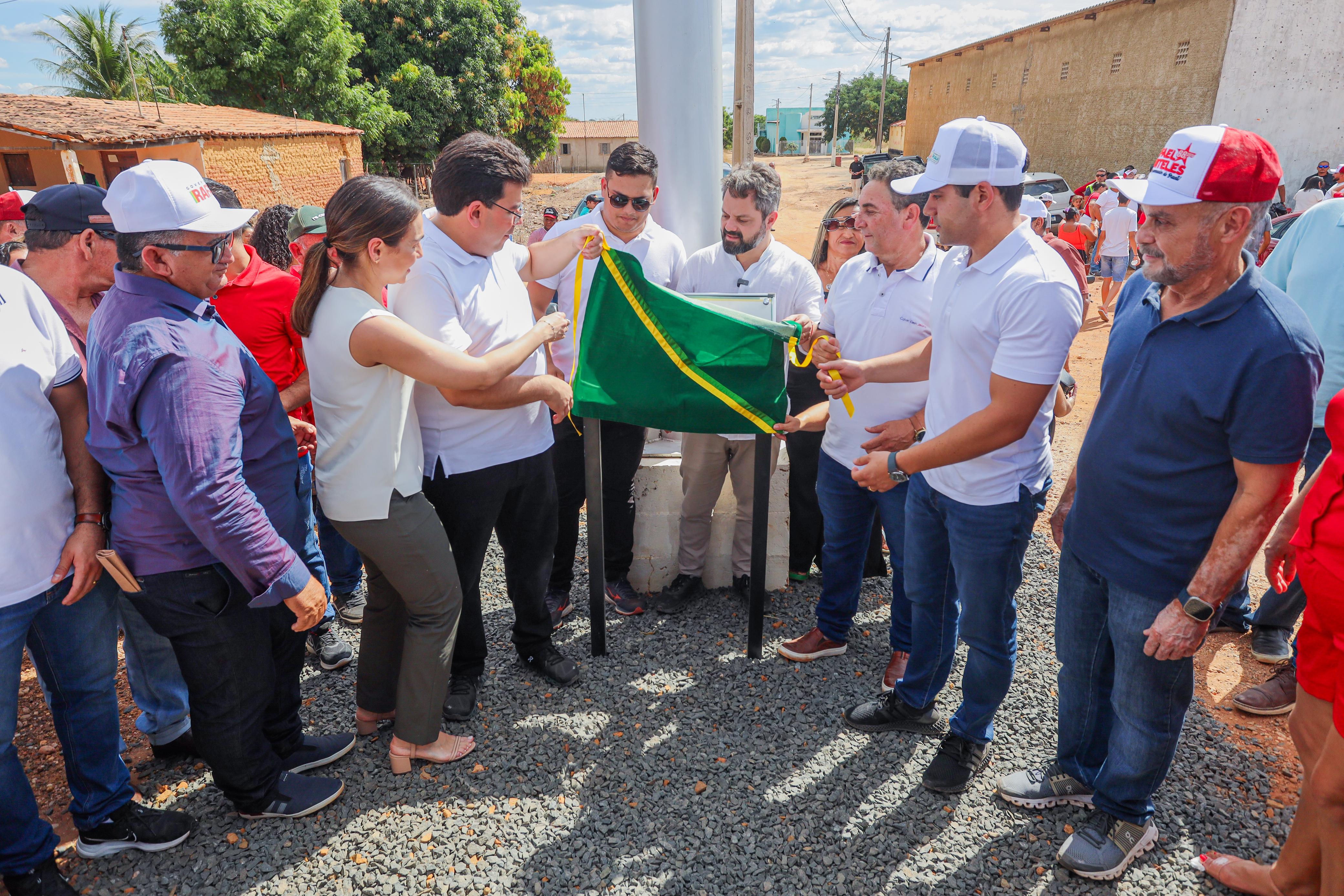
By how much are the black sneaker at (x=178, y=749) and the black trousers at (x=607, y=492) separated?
73.6 inches

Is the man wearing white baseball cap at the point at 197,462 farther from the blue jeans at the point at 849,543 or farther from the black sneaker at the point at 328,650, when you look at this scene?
the blue jeans at the point at 849,543

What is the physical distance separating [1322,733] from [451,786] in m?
3.03

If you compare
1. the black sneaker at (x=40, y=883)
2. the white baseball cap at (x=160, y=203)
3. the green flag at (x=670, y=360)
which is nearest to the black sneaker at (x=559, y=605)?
the green flag at (x=670, y=360)

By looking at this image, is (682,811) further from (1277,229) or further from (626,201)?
(1277,229)

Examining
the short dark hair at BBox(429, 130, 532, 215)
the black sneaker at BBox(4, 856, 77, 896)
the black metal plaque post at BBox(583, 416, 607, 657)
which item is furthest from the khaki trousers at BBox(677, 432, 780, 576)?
the black sneaker at BBox(4, 856, 77, 896)

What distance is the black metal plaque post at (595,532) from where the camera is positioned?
365 cm

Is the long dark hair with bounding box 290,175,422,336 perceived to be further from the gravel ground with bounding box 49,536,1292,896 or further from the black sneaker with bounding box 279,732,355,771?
the gravel ground with bounding box 49,536,1292,896

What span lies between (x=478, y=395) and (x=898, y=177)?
2036mm

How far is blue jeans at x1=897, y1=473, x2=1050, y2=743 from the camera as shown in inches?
109

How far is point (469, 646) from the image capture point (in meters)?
3.59

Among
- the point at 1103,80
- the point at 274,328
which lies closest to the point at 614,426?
the point at 274,328

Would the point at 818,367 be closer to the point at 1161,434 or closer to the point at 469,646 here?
the point at 1161,434

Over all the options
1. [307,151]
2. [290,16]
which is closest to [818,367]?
[307,151]

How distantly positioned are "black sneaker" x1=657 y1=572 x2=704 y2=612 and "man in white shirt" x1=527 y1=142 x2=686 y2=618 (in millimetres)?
139
